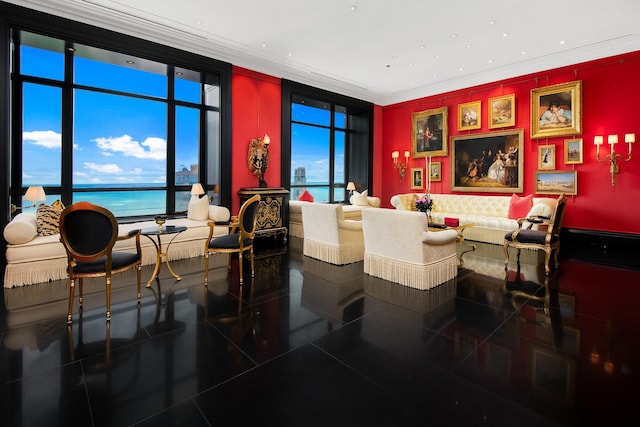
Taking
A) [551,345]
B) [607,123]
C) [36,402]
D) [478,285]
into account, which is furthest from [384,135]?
[36,402]

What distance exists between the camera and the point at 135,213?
21.9 ft

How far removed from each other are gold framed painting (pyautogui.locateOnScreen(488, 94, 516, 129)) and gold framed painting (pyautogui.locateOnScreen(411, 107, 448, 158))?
115 cm

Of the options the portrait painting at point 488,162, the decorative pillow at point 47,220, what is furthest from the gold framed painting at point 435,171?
the decorative pillow at point 47,220

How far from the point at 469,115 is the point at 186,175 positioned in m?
6.88

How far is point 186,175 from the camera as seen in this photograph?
738 centimetres

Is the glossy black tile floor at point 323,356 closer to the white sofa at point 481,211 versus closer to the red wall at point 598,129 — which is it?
the white sofa at point 481,211

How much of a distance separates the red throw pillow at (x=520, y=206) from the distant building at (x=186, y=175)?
691cm

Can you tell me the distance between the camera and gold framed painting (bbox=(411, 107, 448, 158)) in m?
8.89

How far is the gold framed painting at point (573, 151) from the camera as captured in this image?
6.75 m

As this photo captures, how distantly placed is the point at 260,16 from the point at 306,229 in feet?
11.5

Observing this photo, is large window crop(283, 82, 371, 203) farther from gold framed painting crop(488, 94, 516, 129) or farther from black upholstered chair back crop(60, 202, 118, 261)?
black upholstered chair back crop(60, 202, 118, 261)

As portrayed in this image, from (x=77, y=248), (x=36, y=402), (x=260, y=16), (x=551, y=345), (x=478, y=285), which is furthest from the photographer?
(x=260, y=16)

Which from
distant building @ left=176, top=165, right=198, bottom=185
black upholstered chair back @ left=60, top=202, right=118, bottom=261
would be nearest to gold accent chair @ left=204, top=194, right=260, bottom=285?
black upholstered chair back @ left=60, top=202, right=118, bottom=261

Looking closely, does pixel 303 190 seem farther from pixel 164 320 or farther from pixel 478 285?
pixel 164 320
